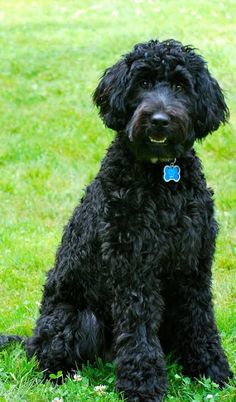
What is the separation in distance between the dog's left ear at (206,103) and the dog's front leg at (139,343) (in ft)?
3.05

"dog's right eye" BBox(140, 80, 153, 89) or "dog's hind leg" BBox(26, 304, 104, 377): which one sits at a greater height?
"dog's right eye" BBox(140, 80, 153, 89)

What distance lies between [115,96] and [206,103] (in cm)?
50

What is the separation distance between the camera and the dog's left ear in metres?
4.29

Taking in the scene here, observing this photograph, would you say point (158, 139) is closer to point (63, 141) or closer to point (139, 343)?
point (139, 343)

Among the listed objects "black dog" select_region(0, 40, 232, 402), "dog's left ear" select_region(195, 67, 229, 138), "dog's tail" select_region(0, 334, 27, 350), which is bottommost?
"dog's tail" select_region(0, 334, 27, 350)

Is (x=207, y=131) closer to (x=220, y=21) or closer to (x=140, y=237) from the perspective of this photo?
(x=140, y=237)

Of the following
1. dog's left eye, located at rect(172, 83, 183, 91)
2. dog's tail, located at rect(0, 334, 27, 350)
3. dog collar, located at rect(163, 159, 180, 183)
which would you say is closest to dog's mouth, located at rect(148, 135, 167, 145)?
dog collar, located at rect(163, 159, 180, 183)

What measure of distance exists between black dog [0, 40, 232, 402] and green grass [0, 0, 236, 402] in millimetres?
399

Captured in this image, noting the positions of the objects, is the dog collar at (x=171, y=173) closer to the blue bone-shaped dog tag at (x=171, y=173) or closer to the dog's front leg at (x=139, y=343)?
the blue bone-shaped dog tag at (x=171, y=173)

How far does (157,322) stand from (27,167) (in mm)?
4592

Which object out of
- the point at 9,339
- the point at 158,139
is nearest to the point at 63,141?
the point at 9,339

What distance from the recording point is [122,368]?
432cm

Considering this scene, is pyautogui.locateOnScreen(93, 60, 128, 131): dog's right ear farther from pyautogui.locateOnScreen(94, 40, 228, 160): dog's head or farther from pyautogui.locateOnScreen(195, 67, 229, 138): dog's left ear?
pyautogui.locateOnScreen(195, 67, 229, 138): dog's left ear

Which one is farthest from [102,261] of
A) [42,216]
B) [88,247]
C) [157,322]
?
[42,216]
